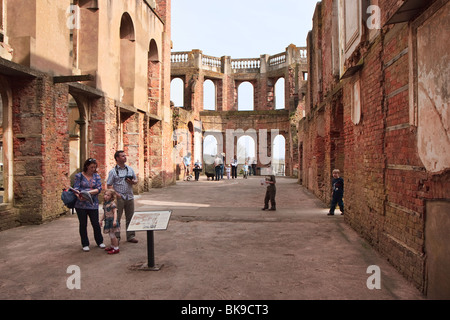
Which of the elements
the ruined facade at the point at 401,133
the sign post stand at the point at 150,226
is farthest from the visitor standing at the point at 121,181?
the ruined facade at the point at 401,133

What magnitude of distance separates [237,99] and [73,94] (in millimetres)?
24257

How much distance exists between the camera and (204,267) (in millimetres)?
4629

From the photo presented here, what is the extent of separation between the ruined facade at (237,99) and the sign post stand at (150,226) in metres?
19.7

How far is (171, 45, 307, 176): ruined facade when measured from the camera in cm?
2709

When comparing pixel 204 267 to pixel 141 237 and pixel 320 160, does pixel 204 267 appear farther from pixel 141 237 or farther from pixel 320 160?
pixel 320 160

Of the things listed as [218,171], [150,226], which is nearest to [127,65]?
[218,171]

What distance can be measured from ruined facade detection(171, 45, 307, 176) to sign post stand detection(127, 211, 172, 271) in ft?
64.7

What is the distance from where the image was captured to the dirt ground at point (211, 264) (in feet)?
12.3

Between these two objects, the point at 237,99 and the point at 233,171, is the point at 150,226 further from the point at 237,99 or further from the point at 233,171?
the point at 237,99

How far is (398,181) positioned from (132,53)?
39.3 feet

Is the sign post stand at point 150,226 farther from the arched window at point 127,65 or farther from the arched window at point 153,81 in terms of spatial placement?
the arched window at point 153,81

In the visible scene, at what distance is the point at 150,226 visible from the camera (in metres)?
4.45

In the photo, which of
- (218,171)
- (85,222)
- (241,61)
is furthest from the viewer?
(241,61)

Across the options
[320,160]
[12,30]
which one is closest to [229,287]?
[12,30]
